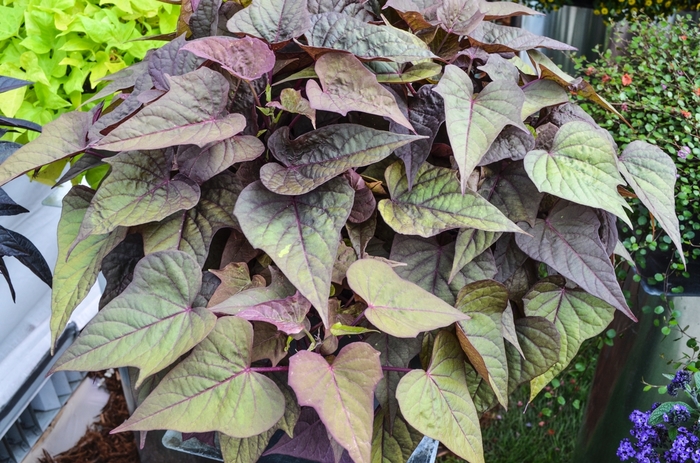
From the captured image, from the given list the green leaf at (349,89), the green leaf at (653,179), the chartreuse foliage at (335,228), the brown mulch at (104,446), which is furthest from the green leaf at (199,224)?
the brown mulch at (104,446)

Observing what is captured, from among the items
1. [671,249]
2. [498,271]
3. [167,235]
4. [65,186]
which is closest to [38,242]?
[65,186]

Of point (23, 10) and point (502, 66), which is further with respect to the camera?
point (23, 10)

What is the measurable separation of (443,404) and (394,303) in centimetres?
A: 10

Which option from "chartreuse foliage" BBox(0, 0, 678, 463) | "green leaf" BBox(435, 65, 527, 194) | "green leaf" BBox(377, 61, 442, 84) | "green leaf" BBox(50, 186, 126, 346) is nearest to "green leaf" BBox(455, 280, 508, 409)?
"chartreuse foliage" BBox(0, 0, 678, 463)

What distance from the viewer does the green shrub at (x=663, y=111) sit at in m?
0.83

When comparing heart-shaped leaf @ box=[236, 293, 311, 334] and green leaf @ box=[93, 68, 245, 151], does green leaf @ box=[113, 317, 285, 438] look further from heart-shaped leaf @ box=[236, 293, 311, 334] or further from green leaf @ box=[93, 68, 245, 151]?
green leaf @ box=[93, 68, 245, 151]

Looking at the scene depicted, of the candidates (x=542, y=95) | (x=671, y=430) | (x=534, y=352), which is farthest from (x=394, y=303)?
(x=671, y=430)

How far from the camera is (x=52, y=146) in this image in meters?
0.54

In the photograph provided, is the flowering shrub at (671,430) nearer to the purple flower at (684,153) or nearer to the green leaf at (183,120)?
the purple flower at (684,153)

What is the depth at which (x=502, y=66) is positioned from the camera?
1.92 ft

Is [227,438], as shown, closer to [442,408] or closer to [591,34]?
[442,408]

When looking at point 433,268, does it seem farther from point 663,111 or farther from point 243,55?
point 663,111

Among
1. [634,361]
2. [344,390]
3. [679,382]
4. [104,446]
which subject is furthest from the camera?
[104,446]

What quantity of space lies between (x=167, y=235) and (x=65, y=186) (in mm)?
687
